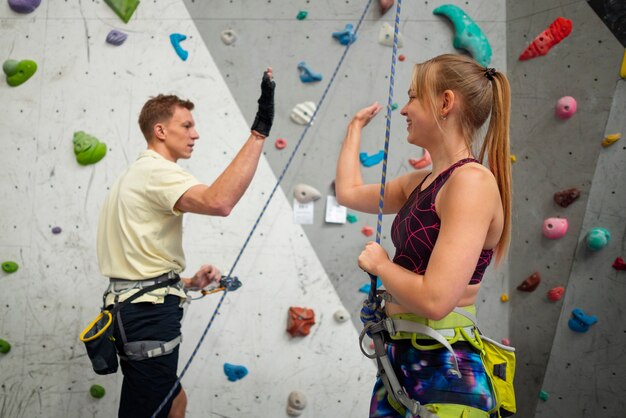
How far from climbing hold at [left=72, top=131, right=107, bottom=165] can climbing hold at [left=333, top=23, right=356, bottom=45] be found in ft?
3.74

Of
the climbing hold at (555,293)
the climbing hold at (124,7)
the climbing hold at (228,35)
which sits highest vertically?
the climbing hold at (124,7)

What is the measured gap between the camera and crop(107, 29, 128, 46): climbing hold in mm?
2299

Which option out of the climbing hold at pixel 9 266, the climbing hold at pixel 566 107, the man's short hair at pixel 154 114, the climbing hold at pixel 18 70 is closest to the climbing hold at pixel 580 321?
the climbing hold at pixel 566 107

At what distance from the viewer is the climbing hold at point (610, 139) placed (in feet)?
6.83

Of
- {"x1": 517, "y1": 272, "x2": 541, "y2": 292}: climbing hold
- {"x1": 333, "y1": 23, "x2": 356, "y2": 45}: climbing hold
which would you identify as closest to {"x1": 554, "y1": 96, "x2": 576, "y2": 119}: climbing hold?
{"x1": 517, "y1": 272, "x2": 541, "y2": 292}: climbing hold

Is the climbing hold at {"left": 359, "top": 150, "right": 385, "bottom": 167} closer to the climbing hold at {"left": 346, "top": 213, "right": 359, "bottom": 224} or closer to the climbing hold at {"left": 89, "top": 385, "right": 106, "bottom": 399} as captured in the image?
the climbing hold at {"left": 346, "top": 213, "right": 359, "bottom": 224}

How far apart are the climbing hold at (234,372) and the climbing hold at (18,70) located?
61.2 inches

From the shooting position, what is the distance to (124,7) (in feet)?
7.59

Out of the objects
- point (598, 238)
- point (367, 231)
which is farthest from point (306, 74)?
point (598, 238)

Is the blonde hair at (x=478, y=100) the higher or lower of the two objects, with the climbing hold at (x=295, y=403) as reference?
higher

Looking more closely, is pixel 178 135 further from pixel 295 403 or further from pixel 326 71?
pixel 295 403

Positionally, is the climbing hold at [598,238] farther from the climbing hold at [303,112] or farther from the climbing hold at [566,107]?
the climbing hold at [303,112]

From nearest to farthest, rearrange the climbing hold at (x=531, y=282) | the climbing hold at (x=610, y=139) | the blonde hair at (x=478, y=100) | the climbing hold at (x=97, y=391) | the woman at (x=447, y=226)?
1. the woman at (x=447, y=226)
2. the blonde hair at (x=478, y=100)
3. the climbing hold at (x=610, y=139)
4. the climbing hold at (x=531, y=282)
5. the climbing hold at (x=97, y=391)

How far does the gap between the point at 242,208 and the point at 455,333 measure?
1432mm
